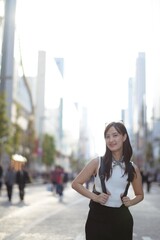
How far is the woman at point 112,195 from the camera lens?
12.9ft

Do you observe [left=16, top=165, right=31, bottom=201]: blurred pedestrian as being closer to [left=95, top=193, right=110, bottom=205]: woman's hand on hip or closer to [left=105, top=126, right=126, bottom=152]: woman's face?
[left=105, top=126, right=126, bottom=152]: woman's face

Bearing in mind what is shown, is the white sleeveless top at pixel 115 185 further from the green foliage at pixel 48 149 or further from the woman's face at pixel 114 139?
the green foliage at pixel 48 149

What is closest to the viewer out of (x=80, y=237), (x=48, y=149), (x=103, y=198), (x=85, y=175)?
(x=103, y=198)

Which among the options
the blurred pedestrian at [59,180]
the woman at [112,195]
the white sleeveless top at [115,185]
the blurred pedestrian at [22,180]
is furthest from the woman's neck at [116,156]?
the blurred pedestrian at [59,180]

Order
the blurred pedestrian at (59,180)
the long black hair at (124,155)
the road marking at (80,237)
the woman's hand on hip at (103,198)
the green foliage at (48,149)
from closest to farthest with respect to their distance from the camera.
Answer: the woman's hand on hip at (103,198) → the long black hair at (124,155) → the road marking at (80,237) → the blurred pedestrian at (59,180) → the green foliage at (48,149)

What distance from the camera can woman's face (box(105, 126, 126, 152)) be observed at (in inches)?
162

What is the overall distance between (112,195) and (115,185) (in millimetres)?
85

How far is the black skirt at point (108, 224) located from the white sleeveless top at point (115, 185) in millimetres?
56

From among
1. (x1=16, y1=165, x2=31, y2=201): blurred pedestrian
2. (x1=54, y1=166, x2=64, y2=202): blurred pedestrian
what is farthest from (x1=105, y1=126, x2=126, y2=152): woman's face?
(x1=54, y1=166, x2=64, y2=202): blurred pedestrian

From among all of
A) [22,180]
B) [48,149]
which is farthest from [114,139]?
[48,149]

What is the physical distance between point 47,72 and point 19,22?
42181 mm

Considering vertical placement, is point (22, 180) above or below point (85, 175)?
below

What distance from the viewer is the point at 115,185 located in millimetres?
3982

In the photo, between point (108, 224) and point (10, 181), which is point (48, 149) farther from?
point (108, 224)
